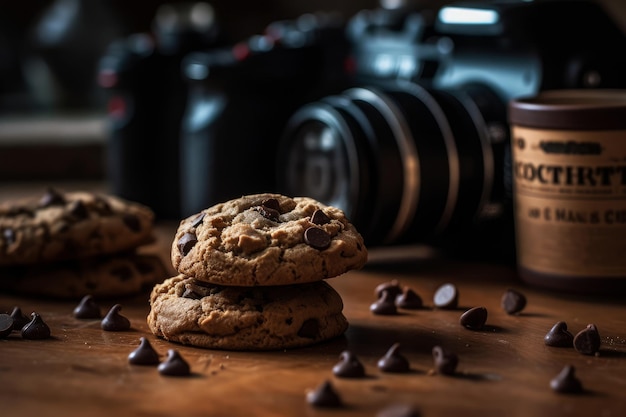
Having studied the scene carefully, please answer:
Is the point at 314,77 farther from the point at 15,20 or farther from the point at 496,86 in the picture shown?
the point at 15,20

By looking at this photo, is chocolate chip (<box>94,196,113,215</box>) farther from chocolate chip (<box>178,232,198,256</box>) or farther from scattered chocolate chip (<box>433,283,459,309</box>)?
scattered chocolate chip (<box>433,283,459,309</box>)

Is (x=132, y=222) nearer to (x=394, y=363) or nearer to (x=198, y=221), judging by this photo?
(x=198, y=221)

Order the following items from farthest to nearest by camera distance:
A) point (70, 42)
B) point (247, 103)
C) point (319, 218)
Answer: point (70, 42) → point (247, 103) → point (319, 218)

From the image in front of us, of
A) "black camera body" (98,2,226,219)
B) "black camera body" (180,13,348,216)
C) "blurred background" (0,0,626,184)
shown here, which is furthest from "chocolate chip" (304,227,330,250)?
"blurred background" (0,0,626,184)

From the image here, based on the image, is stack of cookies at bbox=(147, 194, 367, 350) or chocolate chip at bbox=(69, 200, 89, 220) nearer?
stack of cookies at bbox=(147, 194, 367, 350)

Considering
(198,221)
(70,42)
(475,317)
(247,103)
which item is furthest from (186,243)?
(70,42)

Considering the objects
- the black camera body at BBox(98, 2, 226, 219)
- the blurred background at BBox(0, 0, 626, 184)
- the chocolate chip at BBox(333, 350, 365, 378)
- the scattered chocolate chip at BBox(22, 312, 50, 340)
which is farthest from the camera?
the blurred background at BBox(0, 0, 626, 184)

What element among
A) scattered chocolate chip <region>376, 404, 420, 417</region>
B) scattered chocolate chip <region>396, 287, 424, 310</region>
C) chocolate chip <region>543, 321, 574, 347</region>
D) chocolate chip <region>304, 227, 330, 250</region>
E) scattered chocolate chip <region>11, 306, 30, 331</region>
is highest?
chocolate chip <region>304, 227, 330, 250</region>

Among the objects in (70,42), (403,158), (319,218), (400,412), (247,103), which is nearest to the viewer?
(400,412)
